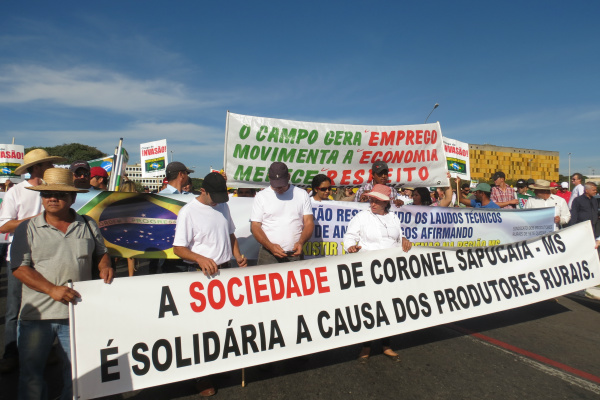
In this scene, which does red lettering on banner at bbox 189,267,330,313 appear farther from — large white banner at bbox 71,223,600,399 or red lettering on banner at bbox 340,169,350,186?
red lettering on banner at bbox 340,169,350,186

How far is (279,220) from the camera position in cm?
412

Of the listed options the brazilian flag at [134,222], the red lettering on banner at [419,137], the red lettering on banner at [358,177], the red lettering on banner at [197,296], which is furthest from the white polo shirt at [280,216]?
the red lettering on banner at [419,137]

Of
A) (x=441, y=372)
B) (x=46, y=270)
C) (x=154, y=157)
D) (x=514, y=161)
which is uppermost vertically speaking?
(x=514, y=161)

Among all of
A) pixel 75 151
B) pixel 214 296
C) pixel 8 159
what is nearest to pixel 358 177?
pixel 214 296

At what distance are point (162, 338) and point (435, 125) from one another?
4734 mm

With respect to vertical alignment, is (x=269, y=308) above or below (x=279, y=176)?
below

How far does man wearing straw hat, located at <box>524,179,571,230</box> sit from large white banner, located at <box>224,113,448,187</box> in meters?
2.55

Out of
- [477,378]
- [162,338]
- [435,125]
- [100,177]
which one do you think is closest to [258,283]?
[162,338]

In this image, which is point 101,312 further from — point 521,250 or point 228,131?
point 521,250

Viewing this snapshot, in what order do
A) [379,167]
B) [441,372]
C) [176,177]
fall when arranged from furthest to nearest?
[176,177]
[379,167]
[441,372]

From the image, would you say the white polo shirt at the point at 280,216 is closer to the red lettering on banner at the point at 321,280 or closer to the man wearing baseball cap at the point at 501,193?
the red lettering on banner at the point at 321,280

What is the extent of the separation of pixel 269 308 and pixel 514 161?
112 meters

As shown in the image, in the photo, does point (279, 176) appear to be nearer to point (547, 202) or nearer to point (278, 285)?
point (278, 285)

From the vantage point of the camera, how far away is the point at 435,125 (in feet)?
20.1
